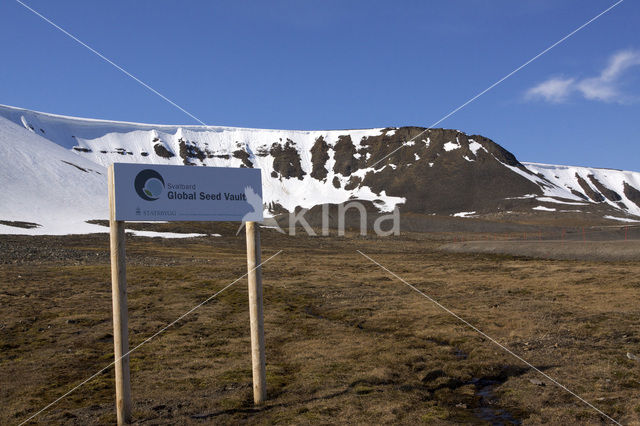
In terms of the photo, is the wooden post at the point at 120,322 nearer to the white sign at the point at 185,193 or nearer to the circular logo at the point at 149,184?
the white sign at the point at 185,193

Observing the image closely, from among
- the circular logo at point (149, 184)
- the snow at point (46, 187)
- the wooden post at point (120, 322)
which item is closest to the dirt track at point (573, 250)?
the circular logo at point (149, 184)

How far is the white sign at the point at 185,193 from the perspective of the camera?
9781mm

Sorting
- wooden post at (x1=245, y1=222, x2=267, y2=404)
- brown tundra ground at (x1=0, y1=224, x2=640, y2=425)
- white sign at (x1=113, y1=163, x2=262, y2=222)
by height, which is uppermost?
white sign at (x1=113, y1=163, x2=262, y2=222)

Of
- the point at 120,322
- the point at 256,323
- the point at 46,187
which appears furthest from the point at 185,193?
the point at 46,187

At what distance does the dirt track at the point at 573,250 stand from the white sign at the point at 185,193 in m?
39.8

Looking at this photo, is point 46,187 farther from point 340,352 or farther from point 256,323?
point 256,323

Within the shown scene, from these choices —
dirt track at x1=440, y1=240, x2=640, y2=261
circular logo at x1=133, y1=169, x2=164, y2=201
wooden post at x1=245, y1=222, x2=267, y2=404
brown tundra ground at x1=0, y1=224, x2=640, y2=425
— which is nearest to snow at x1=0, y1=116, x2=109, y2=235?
dirt track at x1=440, y1=240, x2=640, y2=261

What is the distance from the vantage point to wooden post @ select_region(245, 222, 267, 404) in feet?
34.8

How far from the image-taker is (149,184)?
395 inches

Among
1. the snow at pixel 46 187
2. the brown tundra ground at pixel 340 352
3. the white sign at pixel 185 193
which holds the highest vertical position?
the snow at pixel 46 187

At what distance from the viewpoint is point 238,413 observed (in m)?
9.97

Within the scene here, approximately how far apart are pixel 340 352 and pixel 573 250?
128ft

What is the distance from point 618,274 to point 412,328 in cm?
1885

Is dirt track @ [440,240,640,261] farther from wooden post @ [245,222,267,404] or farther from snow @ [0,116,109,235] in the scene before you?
snow @ [0,116,109,235]
